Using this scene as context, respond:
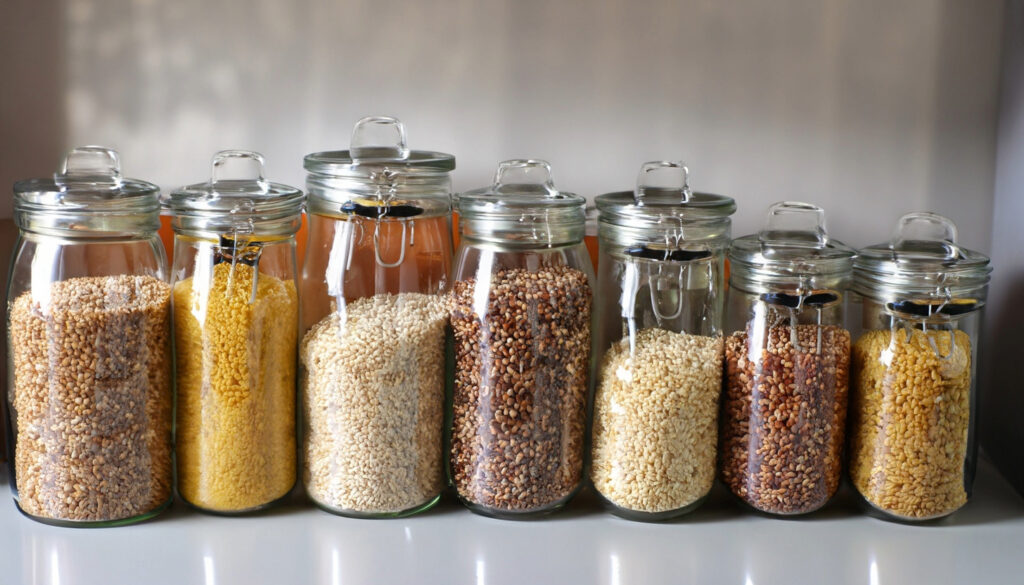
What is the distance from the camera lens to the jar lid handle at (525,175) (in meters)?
1.06

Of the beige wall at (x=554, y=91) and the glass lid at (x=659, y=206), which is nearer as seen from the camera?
the glass lid at (x=659, y=206)

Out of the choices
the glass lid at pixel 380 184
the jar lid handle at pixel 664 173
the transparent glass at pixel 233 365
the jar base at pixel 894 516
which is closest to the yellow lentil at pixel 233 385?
the transparent glass at pixel 233 365

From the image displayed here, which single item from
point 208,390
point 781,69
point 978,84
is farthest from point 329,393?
point 978,84

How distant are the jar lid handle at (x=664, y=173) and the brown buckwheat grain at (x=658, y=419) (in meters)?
0.15

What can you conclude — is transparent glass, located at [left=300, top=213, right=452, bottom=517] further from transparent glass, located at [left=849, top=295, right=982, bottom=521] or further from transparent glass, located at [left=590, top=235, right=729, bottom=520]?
transparent glass, located at [left=849, top=295, right=982, bottom=521]

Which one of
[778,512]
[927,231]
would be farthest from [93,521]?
[927,231]

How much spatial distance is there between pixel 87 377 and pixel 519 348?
1.39 feet

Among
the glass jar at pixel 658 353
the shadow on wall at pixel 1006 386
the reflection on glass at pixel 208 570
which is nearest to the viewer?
the reflection on glass at pixel 208 570

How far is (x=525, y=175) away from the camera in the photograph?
3.65 ft

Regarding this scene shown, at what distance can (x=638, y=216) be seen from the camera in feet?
3.37

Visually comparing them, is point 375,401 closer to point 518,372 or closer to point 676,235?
point 518,372

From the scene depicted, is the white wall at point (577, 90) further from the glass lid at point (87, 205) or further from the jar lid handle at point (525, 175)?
the glass lid at point (87, 205)

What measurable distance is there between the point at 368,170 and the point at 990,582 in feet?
2.40

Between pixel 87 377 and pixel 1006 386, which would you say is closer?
pixel 87 377
